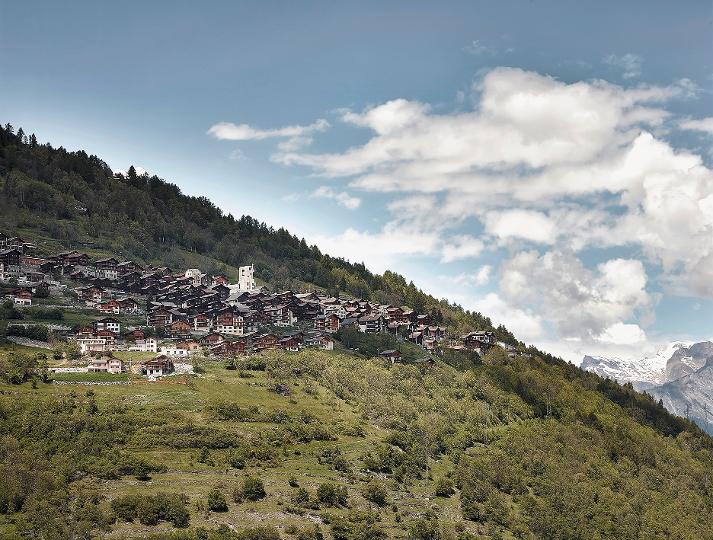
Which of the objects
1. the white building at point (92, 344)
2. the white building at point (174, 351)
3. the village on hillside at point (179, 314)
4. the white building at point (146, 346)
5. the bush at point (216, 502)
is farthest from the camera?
the village on hillside at point (179, 314)

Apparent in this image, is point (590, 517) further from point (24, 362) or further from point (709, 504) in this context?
point (24, 362)

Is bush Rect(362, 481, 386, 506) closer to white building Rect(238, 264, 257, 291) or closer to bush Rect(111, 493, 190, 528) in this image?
bush Rect(111, 493, 190, 528)

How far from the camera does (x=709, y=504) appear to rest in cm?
10669

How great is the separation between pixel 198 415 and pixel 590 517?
47.7 metres

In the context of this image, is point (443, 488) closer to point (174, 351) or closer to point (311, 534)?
point (311, 534)

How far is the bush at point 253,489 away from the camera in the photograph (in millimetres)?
64438

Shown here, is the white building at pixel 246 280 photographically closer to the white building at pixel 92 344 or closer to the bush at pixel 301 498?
the white building at pixel 92 344

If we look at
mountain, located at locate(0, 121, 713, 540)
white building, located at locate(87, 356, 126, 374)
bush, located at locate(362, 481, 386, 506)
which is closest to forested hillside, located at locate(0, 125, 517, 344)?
mountain, located at locate(0, 121, 713, 540)

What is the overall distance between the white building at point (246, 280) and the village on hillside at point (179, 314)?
233 mm

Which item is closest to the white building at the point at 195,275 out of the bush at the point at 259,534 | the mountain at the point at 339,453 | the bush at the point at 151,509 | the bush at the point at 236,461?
the mountain at the point at 339,453

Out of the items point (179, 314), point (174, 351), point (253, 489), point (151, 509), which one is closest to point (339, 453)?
point (253, 489)

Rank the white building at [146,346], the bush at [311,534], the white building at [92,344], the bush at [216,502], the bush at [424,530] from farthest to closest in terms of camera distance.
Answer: the white building at [146,346] < the white building at [92,344] < the bush at [424,530] < the bush at [216,502] < the bush at [311,534]

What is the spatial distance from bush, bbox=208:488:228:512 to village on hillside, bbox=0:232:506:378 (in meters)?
32.3

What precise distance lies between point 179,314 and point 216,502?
67.4 meters
